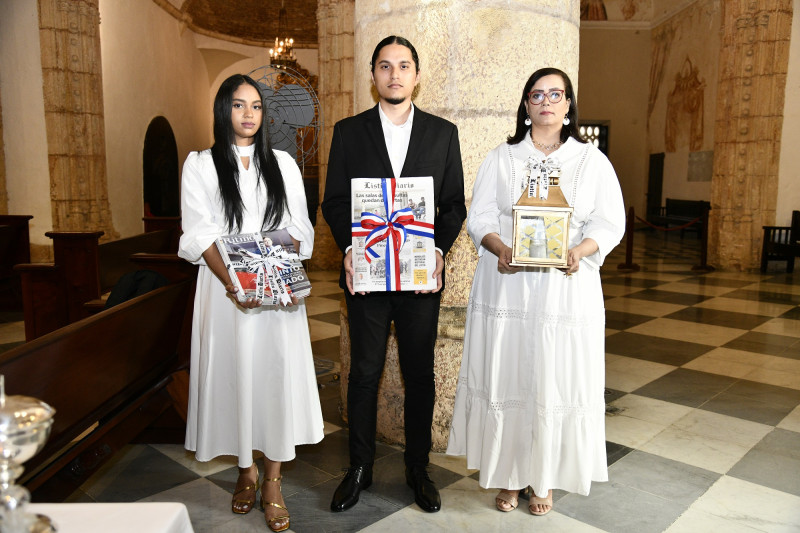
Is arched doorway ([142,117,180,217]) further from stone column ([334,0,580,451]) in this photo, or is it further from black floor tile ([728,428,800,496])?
black floor tile ([728,428,800,496])

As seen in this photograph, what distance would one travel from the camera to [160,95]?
14125mm

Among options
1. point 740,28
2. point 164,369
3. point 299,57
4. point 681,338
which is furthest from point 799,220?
point 299,57

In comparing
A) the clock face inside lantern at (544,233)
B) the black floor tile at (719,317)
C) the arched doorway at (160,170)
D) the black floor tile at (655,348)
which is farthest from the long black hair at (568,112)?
the arched doorway at (160,170)

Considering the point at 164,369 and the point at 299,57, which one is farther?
the point at 299,57

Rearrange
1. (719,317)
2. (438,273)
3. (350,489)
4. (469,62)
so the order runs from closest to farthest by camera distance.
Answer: (438,273), (350,489), (469,62), (719,317)

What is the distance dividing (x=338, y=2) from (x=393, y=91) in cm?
749

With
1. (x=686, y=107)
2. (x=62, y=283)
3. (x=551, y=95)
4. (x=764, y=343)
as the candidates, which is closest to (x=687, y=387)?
(x=764, y=343)

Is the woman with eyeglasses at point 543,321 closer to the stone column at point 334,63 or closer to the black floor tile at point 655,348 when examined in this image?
the black floor tile at point 655,348

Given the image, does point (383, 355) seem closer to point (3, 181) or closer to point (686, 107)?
point (3, 181)

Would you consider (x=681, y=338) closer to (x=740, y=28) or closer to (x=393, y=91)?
(x=393, y=91)

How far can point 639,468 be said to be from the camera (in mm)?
3299

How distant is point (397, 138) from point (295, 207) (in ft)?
1.74

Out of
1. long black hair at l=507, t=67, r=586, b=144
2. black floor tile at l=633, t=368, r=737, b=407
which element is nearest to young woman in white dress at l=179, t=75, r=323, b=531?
long black hair at l=507, t=67, r=586, b=144

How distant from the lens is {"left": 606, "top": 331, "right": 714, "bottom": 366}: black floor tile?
539 cm
